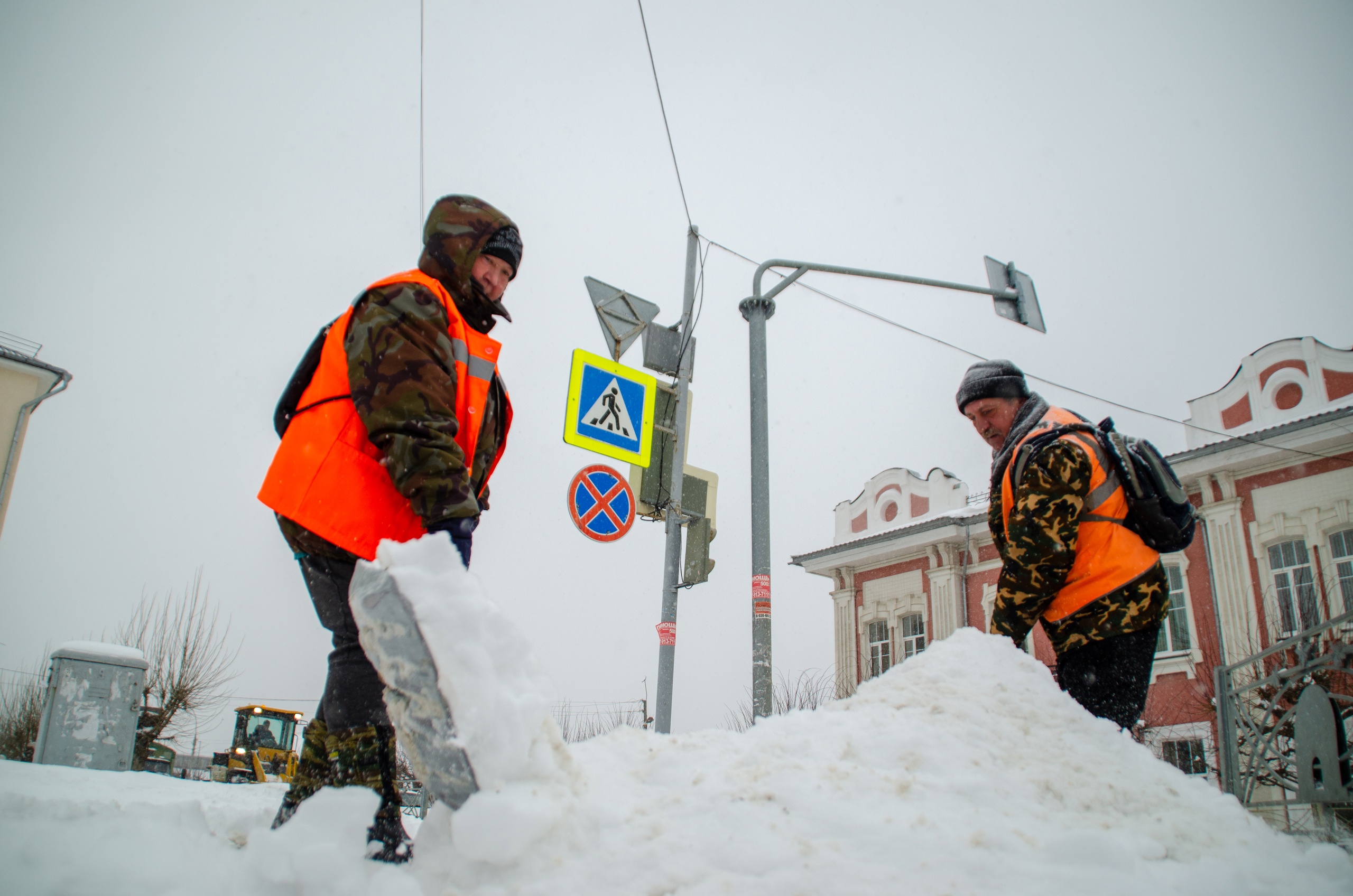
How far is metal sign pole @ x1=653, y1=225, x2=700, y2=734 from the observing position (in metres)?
6.37

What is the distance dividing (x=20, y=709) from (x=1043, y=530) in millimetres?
34206

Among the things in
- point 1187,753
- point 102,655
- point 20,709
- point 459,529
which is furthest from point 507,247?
point 20,709

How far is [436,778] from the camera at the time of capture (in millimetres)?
1424

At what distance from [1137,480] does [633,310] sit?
18.9 ft

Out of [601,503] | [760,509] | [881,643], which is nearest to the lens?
[760,509]

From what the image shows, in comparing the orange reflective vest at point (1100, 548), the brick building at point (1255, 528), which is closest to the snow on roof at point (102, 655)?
the orange reflective vest at point (1100, 548)

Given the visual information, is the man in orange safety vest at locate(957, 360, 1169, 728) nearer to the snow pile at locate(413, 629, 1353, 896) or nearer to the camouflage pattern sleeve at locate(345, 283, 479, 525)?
the snow pile at locate(413, 629, 1353, 896)

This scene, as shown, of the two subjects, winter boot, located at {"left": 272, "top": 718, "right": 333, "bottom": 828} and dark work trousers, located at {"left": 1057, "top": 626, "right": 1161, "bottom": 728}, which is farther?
dark work trousers, located at {"left": 1057, "top": 626, "right": 1161, "bottom": 728}

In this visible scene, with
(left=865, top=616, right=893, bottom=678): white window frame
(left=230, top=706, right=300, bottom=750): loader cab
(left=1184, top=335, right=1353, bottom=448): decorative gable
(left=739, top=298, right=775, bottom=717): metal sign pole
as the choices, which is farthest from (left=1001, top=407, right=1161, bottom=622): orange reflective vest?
(left=230, top=706, right=300, bottom=750): loader cab

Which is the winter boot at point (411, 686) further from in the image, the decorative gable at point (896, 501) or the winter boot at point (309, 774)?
the decorative gable at point (896, 501)

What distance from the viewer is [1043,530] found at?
94.3 inches

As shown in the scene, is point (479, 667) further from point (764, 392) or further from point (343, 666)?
point (764, 392)

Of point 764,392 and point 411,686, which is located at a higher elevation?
point 764,392

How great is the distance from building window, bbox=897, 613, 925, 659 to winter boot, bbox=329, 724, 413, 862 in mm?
18397
